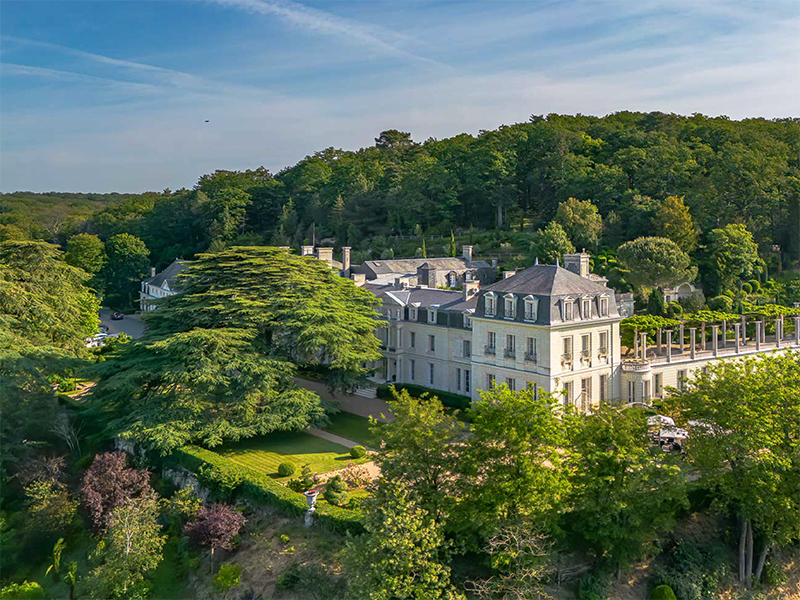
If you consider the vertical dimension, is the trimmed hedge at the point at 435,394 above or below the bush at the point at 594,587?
above

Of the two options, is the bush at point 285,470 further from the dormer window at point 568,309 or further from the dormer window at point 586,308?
the dormer window at point 586,308

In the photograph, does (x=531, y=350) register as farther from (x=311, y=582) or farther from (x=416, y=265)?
(x=416, y=265)

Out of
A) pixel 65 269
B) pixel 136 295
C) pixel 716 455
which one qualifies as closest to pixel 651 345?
pixel 716 455

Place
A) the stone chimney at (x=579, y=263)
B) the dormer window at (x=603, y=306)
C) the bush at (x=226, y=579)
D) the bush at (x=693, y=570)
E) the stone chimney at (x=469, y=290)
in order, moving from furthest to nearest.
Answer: the stone chimney at (x=579, y=263)
the stone chimney at (x=469, y=290)
the dormer window at (x=603, y=306)
the bush at (x=226, y=579)
the bush at (x=693, y=570)

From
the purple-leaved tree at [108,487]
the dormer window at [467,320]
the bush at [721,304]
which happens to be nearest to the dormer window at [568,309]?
the dormer window at [467,320]

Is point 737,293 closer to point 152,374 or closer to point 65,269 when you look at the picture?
point 152,374

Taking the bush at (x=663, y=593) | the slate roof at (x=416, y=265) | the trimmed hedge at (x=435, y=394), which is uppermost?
the slate roof at (x=416, y=265)

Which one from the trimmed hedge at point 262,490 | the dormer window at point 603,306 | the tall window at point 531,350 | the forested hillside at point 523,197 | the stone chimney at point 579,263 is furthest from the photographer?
the forested hillside at point 523,197
